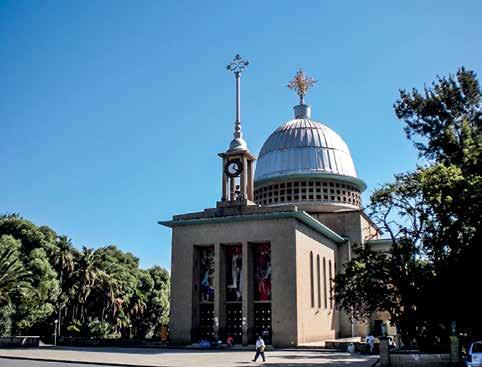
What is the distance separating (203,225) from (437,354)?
808 inches

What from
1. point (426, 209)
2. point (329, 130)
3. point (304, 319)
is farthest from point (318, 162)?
point (426, 209)

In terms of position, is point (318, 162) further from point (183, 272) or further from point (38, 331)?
point (38, 331)

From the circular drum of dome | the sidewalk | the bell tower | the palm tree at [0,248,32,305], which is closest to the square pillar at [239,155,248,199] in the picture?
the bell tower

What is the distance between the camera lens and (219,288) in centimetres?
3725

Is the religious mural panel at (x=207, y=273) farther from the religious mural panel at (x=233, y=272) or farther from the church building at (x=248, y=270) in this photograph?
the religious mural panel at (x=233, y=272)

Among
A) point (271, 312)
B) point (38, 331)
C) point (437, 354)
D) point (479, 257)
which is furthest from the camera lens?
point (38, 331)

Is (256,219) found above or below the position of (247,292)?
above

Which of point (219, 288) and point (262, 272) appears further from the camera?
point (262, 272)

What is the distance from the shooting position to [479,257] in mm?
23938

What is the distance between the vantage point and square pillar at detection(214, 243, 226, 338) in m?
36.6

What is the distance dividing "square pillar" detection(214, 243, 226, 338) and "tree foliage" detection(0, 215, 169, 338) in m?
14.3

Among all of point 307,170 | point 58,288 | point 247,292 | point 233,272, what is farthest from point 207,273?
point 58,288

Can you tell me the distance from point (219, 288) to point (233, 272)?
1.75m

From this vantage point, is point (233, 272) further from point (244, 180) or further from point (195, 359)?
point (195, 359)
